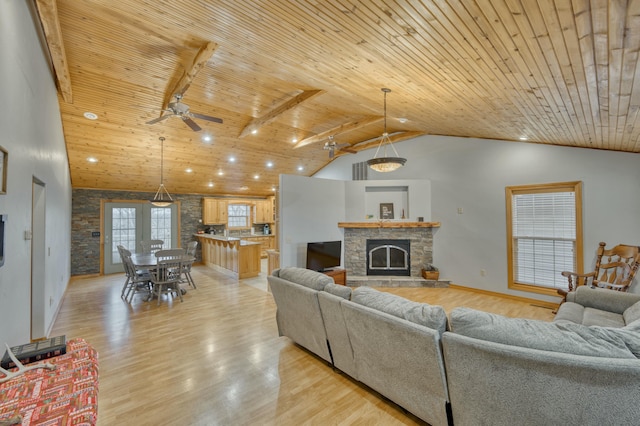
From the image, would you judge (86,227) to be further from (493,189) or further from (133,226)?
(493,189)

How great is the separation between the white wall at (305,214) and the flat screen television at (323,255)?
0.95ft

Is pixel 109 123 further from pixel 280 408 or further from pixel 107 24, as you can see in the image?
pixel 280 408

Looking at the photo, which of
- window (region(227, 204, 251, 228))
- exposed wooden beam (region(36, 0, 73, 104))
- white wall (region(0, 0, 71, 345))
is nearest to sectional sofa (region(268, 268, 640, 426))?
white wall (region(0, 0, 71, 345))

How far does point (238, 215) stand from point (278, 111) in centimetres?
614

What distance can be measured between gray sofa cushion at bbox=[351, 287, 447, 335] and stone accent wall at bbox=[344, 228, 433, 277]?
4.14 m

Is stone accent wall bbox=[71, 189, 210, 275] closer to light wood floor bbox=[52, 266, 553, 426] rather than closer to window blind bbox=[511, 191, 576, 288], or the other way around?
light wood floor bbox=[52, 266, 553, 426]

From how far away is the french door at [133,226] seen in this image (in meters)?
7.80

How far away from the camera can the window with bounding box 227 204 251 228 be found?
1039 centimetres

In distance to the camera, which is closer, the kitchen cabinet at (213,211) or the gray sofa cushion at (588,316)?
the gray sofa cushion at (588,316)

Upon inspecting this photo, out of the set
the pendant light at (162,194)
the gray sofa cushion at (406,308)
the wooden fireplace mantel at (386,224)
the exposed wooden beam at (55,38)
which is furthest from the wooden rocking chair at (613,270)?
the pendant light at (162,194)

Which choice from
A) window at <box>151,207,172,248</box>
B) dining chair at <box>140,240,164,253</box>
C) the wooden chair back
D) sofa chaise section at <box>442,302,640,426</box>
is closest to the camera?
sofa chaise section at <box>442,302,640,426</box>

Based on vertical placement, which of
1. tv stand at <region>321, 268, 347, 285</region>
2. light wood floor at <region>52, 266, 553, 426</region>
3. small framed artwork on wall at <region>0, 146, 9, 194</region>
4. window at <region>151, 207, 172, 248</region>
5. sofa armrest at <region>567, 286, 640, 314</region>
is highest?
small framed artwork on wall at <region>0, 146, 9, 194</region>

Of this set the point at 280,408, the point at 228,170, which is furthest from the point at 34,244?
the point at 228,170

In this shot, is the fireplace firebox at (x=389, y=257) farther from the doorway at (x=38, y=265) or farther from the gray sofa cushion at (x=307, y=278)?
the doorway at (x=38, y=265)
